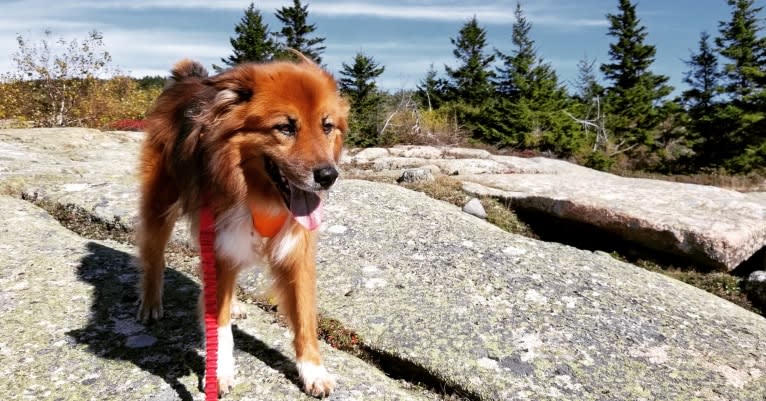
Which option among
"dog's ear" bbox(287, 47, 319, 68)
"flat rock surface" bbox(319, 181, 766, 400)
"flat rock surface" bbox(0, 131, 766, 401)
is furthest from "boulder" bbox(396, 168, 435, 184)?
"dog's ear" bbox(287, 47, 319, 68)

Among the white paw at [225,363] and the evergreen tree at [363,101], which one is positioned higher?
the evergreen tree at [363,101]

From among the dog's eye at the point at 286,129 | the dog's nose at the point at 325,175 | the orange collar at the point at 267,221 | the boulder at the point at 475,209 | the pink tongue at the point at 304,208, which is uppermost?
the dog's eye at the point at 286,129

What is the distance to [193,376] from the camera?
281cm

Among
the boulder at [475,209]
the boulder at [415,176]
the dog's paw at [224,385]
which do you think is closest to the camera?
the dog's paw at [224,385]

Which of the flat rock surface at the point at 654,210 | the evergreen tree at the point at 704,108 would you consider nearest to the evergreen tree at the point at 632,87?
the evergreen tree at the point at 704,108

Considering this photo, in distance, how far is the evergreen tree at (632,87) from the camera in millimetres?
33562

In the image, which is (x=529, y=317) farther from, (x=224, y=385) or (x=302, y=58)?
(x=302, y=58)

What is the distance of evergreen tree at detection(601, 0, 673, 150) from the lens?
33.6 meters

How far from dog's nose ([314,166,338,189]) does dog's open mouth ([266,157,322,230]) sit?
0.16 metres

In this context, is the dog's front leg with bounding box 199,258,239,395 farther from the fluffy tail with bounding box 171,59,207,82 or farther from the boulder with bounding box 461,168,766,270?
the boulder with bounding box 461,168,766,270

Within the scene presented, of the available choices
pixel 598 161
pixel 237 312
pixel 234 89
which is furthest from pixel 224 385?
pixel 598 161

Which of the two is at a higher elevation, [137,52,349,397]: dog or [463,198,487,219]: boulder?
[137,52,349,397]: dog

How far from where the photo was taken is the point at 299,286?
116 inches

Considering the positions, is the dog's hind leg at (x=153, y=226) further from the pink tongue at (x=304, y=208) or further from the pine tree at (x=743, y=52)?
the pine tree at (x=743, y=52)
